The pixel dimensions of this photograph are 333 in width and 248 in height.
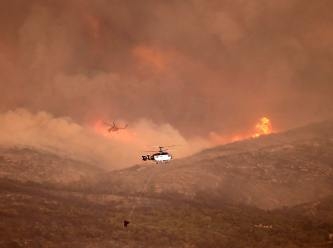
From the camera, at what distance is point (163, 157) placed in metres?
142
